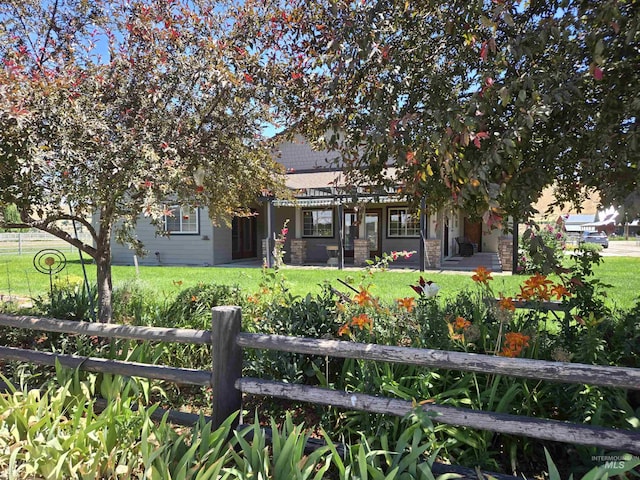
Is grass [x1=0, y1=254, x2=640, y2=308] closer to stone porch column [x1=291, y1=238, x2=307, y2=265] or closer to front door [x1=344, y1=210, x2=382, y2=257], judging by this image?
stone porch column [x1=291, y1=238, x2=307, y2=265]

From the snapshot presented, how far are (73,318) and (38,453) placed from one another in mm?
2837

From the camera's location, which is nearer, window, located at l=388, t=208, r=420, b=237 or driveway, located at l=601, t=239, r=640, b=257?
window, located at l=388, t=208, r=420, b=237

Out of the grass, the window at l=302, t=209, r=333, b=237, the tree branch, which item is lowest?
the grass

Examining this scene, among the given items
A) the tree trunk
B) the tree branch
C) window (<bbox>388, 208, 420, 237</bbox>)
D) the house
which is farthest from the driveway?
the tree branch

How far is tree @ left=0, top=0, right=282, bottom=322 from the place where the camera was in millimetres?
3090

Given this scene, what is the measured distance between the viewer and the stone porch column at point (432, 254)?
13617 millimetres

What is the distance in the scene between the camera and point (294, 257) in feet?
53.1

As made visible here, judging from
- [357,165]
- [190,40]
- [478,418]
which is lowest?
[478,418]

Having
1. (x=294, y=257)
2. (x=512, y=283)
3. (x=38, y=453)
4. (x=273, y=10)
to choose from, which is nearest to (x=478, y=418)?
(x=38, y=453)

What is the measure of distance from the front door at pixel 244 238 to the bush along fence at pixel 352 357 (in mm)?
14217

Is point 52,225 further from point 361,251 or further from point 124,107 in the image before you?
point 361,251

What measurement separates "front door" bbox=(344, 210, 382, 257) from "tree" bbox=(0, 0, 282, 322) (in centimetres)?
1273

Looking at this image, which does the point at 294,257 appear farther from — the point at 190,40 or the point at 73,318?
the point at 190,40

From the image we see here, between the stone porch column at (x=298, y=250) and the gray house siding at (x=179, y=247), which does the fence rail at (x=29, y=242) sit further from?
the stone porch column at (x=298, y=250)
